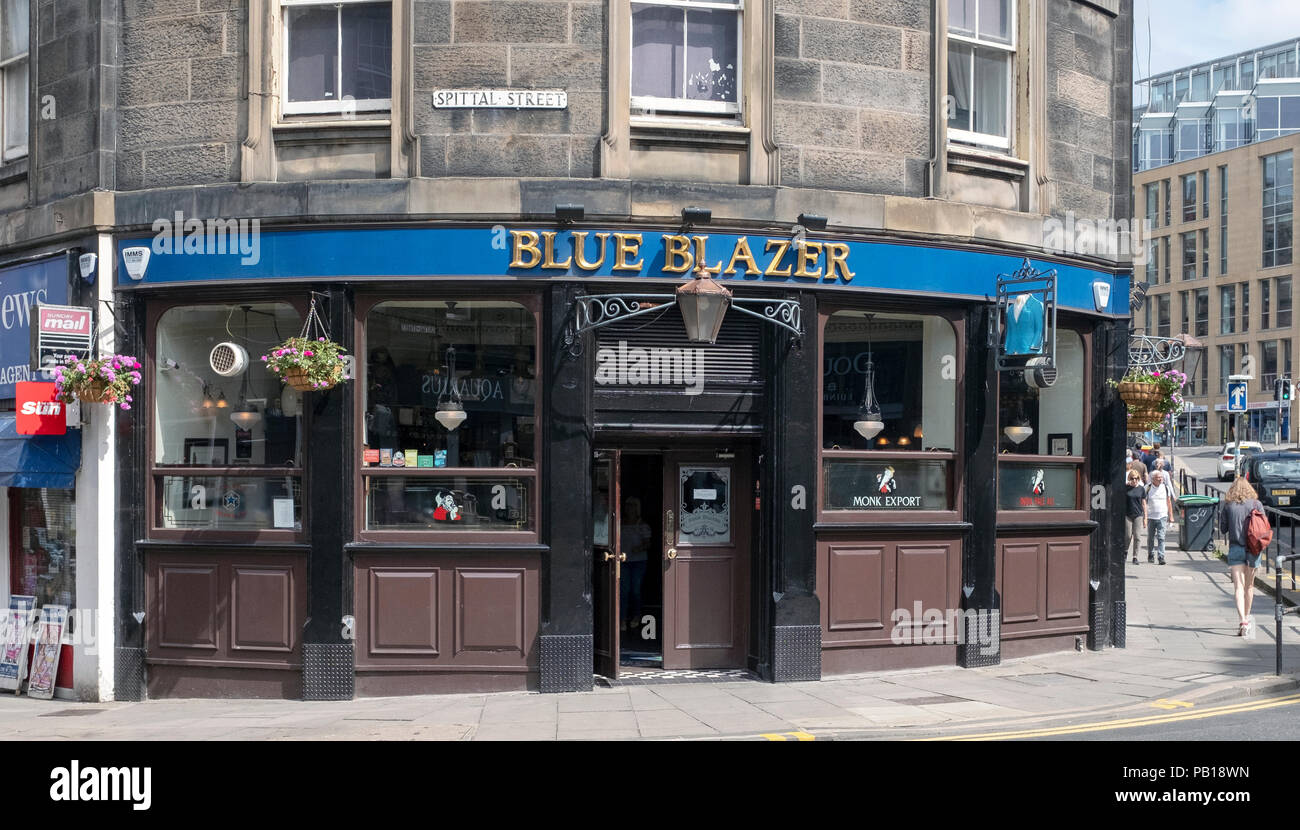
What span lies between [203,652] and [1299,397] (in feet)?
241

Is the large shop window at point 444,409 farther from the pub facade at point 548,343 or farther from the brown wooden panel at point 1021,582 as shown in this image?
the brown wooden panel at point 1021,582

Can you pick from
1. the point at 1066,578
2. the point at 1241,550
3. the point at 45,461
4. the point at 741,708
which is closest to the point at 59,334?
the point at 45,461

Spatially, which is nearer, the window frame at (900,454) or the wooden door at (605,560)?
the wooden door at (605,560)

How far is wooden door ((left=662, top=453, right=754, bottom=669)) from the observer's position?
12.2 meters

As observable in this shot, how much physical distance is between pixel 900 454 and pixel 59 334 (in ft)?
26.9

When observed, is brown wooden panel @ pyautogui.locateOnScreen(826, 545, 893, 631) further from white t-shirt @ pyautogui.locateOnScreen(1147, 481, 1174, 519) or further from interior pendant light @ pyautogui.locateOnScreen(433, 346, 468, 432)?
white t-shirt @ pyautogui.locateOnScreen(1147, 481, 1174, 519)

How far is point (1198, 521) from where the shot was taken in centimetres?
2495

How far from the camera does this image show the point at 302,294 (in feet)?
38.4

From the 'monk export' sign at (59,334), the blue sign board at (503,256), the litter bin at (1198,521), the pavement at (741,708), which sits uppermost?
the blue sign board at (503,256)

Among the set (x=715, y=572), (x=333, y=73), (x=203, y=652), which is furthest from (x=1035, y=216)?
(x=203, y=652)

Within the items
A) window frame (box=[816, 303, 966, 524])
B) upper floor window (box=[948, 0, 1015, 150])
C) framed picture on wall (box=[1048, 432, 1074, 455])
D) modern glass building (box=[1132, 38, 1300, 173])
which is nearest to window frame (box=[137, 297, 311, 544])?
window frame (box=[816, 303, 966, 524])

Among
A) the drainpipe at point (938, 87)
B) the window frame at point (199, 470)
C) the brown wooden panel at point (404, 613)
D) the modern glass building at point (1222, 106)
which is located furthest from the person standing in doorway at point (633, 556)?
the modern glass building at point (1222, 106)

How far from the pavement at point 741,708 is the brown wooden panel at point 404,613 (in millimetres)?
485

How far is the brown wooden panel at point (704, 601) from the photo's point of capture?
479 inches
